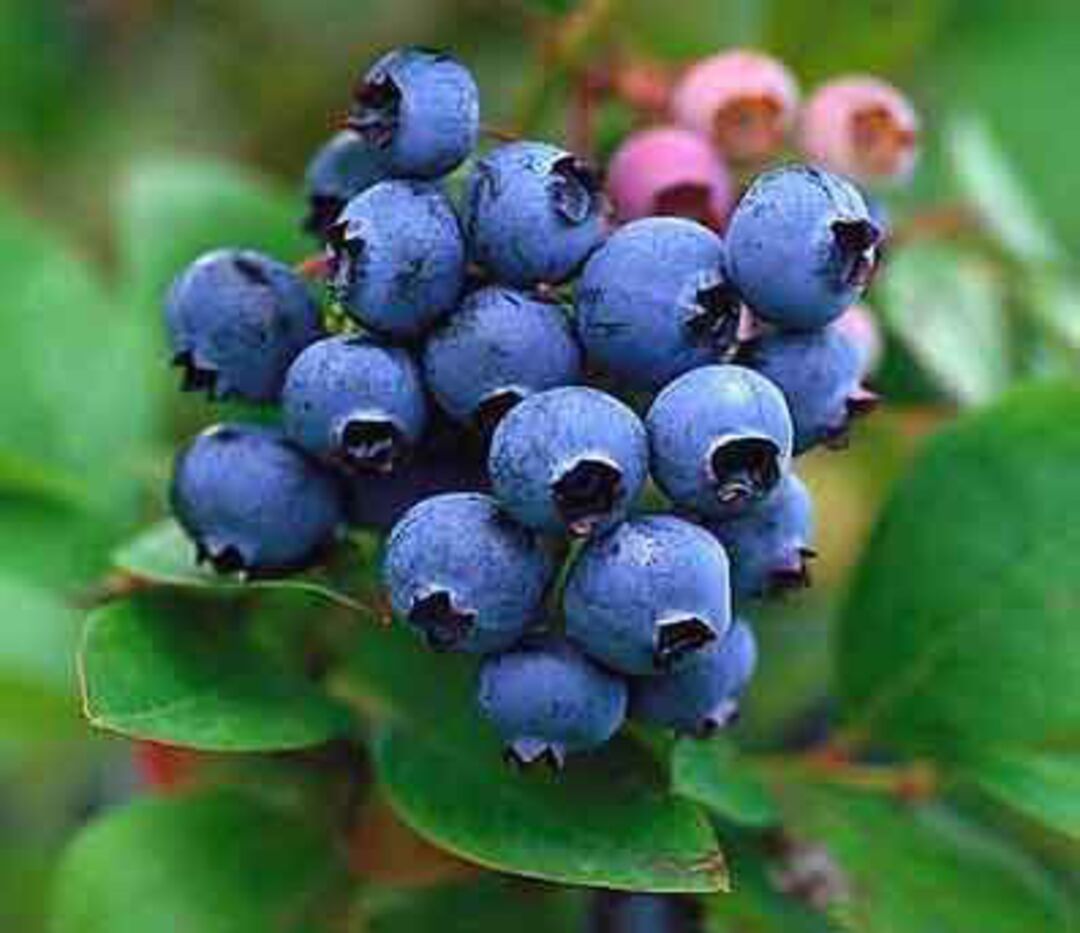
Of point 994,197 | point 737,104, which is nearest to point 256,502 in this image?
point 737,104

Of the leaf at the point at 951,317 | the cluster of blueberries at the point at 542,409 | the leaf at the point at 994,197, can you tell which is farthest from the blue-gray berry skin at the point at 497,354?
the leaf at the point at 994,197

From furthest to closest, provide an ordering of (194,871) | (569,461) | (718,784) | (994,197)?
(994,197) < (194,871) < (718,784) < (569,461)

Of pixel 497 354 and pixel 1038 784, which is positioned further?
pixel 1038 784

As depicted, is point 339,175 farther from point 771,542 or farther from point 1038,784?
point 1038,784

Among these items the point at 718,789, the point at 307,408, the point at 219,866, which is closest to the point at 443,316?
the point at 307,408

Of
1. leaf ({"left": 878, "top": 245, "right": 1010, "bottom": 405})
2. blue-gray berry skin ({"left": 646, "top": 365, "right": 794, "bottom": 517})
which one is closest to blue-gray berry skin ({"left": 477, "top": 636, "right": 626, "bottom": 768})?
blue-gray berry skin ({"left": 646, "top": 365, "right": 794, "bottom": 517})

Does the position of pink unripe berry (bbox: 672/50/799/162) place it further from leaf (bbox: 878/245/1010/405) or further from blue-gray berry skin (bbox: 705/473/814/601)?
blue-gray berry skin (bbox: 705/473/814/601)

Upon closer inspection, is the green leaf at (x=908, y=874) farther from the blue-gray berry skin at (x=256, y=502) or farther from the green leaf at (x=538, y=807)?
the blue-gray berry skin at (x=256, y=502)
